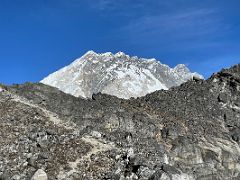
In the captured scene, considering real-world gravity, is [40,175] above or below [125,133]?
below

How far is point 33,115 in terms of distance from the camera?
49031 mm

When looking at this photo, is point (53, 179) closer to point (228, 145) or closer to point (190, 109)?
point (228, 145)

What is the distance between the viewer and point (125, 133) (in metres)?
55.4

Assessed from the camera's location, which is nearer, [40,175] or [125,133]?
[40,175]

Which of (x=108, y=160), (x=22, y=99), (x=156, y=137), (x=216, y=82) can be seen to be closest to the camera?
(x=108, y=160)

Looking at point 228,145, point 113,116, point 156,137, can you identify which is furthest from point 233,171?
point 113,116

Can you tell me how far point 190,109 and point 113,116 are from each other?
1641 centimetres

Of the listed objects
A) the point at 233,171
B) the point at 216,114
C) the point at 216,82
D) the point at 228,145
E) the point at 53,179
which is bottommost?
the point at 53,179

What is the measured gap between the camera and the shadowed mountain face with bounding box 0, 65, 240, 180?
127 feet

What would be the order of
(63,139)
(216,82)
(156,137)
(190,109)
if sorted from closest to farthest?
(63,139) → (156,137) → (190,109) → (216,82)

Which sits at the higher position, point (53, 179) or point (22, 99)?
point (22, 99)

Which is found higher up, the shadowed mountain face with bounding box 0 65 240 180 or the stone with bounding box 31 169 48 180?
the shadowed mountain face with bounding box 0 65 240 180

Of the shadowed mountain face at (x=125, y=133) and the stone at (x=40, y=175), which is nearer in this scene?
the stone at (x=40, y=175)

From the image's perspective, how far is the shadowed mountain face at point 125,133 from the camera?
38781 mm
